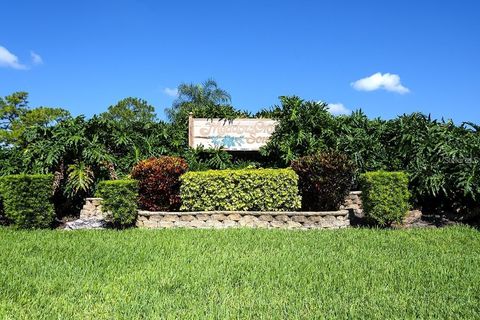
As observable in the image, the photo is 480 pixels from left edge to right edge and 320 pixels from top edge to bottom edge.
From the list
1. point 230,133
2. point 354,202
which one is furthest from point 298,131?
point 354,202

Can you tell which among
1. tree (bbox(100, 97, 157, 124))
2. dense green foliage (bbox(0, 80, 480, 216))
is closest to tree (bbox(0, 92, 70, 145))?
tree (bbox(100, 97, 157, 124))

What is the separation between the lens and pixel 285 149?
1294 cm

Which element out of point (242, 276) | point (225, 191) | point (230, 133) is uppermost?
point (230, 133)

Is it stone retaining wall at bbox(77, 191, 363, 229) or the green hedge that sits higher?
the green hedge

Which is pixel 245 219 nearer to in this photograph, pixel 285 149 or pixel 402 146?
pixel 285 149

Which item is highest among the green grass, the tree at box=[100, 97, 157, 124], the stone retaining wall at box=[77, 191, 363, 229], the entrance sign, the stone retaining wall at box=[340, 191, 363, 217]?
the tree at box=[100, 97, 157, 124]

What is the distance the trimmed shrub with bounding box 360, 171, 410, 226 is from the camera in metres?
9.65

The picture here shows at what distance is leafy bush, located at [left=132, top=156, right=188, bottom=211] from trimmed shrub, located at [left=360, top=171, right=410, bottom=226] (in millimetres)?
4276

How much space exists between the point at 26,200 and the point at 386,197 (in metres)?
7.55

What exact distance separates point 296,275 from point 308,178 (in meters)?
5.16

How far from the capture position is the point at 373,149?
482 inches

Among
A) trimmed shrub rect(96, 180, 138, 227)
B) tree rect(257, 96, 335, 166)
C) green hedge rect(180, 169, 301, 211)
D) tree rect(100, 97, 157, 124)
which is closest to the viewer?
trimmed shrub rect(96, 180, 138, 227)

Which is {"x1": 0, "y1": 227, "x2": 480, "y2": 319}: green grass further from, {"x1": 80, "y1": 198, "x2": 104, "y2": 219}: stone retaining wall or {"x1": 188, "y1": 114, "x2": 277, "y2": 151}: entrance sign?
{"x1": 188, "y1": 114, "x2": 277, "y2": 151}: entrance sign

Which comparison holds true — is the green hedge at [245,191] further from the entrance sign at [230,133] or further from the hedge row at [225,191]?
the entrance sign at [230,133]
